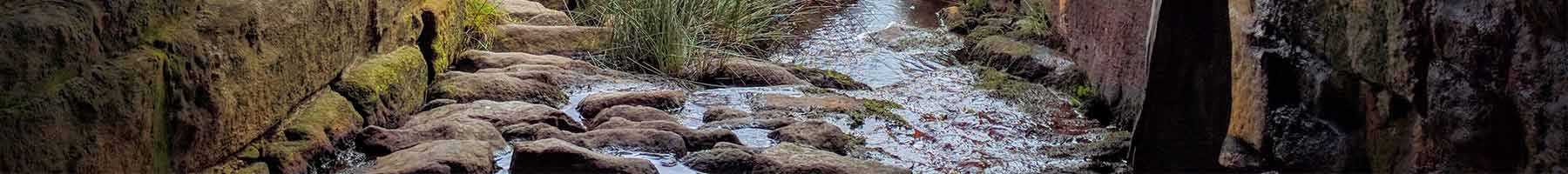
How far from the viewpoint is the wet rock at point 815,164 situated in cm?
346

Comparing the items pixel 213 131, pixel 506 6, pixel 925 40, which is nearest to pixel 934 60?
pixel 925 40

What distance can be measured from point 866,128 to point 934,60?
196 cm

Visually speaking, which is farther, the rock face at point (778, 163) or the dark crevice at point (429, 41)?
the dark crevice at point (429, 41)

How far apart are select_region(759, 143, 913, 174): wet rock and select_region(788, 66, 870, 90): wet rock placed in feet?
5.59

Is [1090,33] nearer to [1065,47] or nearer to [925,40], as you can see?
[1065,47]

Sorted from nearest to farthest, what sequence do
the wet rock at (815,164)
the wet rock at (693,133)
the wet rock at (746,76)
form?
the wet rock at (815,164) → the wet rock at (693,133) → the wet rock at (746,76)

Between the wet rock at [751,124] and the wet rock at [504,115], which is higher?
the wet rock at [504,115]

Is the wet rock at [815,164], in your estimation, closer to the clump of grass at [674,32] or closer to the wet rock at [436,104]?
the wet rock at [436,104]

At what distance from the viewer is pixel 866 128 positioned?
14.6 ft

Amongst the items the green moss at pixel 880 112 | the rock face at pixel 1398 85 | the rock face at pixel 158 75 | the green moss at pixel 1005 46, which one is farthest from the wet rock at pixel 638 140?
the green moss at pixel 1005 46

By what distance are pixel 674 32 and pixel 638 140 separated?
176 centimetres

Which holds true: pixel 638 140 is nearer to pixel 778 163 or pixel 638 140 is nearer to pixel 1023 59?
pixel 778 163

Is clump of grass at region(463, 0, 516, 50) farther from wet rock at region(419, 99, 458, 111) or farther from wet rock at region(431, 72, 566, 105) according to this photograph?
wet rock at region(419, 99, 458, 111)

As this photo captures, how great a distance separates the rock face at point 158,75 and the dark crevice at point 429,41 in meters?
0.67
